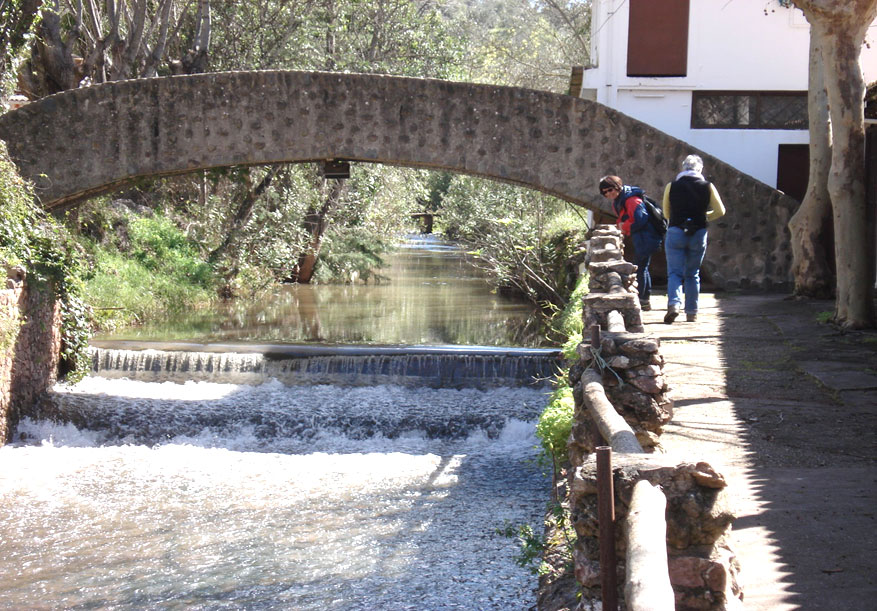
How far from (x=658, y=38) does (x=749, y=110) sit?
2.06 m

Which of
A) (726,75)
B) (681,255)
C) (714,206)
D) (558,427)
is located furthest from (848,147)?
(726,75)

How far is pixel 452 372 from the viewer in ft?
43.8

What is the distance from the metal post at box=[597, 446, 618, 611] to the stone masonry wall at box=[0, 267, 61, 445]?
9851 millimetres

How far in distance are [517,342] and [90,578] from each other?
10897 millimetres

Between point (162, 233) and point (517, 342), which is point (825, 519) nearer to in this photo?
point (517, 342)

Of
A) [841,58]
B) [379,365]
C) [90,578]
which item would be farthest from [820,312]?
[90,578]

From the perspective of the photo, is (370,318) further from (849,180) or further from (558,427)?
(558,427)

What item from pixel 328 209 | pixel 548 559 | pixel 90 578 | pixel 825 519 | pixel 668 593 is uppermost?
pixel 328 209

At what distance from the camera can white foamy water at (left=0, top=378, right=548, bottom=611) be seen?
23.6ft

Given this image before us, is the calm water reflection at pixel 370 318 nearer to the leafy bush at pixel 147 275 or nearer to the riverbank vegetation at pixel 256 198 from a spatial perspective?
the leafy bush at pixel 147 275

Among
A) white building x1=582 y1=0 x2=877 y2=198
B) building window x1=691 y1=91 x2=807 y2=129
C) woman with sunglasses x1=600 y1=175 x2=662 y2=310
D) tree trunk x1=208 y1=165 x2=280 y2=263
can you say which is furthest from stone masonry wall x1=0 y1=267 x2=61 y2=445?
building window x1=691 y1=91 x2=807 y2=129

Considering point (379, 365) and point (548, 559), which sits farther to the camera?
point (379, 365)

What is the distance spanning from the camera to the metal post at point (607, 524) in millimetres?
3059

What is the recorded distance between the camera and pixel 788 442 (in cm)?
592
